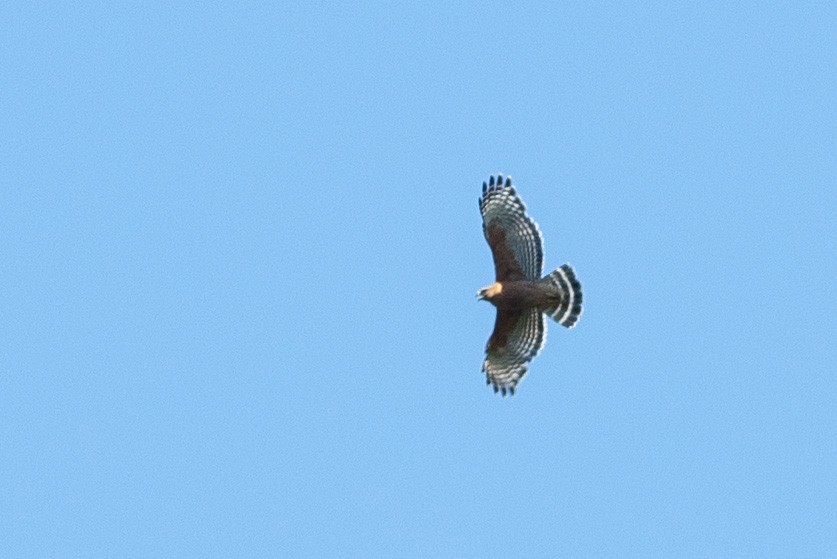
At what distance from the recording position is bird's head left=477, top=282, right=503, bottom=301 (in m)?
20.7

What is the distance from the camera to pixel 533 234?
20891mm

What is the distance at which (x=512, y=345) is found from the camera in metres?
21.3

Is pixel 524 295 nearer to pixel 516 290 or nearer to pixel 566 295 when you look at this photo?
pixel 516 290

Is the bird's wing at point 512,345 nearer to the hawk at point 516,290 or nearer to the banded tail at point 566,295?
the hawk at point 516,290

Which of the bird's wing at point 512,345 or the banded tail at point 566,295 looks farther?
the bird's wing at point 512,345

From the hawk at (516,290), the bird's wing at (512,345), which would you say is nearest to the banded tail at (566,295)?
the hawk at (516,290)

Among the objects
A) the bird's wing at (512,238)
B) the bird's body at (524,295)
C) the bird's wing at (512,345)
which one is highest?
the bird's wing at (512,238)

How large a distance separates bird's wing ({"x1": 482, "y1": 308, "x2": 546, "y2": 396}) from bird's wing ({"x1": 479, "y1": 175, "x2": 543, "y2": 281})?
22.6 inches

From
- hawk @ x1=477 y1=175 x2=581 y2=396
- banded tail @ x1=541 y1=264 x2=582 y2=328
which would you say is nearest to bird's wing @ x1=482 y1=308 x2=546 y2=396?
hawk @ x1=477 y1=175 x2=581 y2=396

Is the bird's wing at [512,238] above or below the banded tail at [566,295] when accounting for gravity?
above

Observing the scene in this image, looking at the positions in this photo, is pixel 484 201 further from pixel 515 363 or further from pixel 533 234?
pixel 515 363

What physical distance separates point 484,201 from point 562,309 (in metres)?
1.97

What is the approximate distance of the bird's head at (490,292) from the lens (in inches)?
815

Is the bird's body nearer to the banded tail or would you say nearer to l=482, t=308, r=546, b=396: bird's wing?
the banded tail
